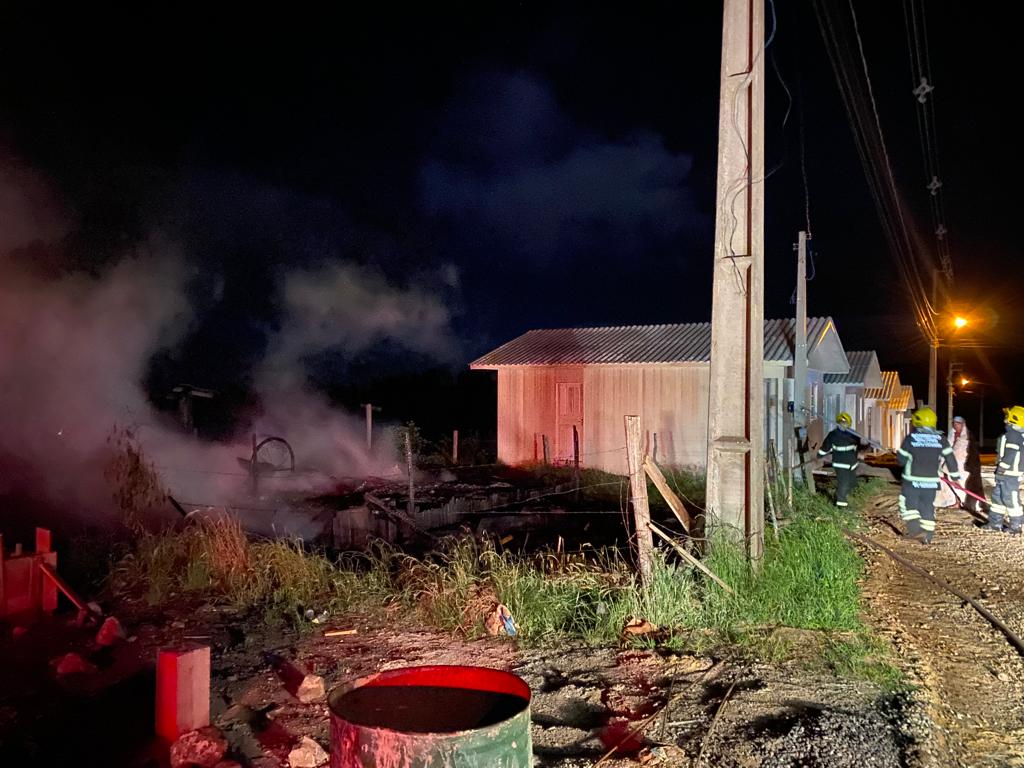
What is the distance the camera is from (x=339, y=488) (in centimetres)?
1298

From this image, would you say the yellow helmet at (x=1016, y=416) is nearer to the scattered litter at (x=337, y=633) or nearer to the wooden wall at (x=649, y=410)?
the wooden wall at (x=649, y=410)

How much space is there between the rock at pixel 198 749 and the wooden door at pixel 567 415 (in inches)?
567

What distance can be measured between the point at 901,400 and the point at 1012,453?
69.9 ft

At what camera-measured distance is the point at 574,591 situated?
19.9 ft

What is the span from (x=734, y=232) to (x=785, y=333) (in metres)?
13.0

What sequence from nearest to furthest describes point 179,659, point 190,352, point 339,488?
point 179,659 → point 339,488 → point 190,352

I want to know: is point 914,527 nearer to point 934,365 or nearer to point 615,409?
point 615,409

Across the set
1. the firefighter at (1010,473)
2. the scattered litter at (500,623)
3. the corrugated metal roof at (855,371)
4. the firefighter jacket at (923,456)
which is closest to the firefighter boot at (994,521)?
the firefighter at (1010,473)

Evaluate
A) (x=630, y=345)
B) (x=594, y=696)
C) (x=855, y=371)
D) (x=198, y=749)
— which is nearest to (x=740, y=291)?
(x=594, y=696)

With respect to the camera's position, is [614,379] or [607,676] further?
[614,379]

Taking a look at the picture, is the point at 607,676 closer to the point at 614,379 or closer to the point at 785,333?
the point at 614,379

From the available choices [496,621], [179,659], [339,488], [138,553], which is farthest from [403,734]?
[339,488]

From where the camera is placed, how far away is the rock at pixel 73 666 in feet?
16.7

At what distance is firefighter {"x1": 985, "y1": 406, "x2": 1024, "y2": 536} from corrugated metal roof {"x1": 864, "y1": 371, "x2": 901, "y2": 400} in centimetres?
1700
